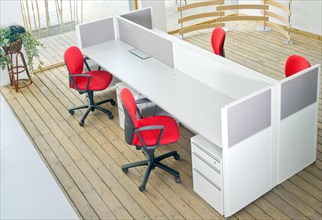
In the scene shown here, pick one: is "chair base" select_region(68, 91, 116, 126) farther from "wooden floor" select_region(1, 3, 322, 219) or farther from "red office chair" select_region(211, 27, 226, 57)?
"red office chair" select_region(211, 27, 226, 57)

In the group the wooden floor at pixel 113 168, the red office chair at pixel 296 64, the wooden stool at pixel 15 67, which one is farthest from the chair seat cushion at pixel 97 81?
the red office chair at pixel 296 64

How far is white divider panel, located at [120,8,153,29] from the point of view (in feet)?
19.7

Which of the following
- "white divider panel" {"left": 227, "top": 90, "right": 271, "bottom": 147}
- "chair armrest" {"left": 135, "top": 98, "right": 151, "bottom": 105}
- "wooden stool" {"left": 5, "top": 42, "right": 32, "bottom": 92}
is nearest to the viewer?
"white divider panel" {"left": 227, "top": 90, "right": 271, "bottom": 147}

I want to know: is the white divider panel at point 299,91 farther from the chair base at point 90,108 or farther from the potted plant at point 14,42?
the potted plant at point 14,42

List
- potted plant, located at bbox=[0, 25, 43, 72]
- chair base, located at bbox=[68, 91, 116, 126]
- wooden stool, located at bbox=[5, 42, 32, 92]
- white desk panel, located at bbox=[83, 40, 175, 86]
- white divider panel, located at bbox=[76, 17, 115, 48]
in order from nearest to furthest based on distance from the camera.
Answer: white desk panel, located at bbox=[83, 40, 175, 86], chair base, located at bbox=[68, 91, 116, 126], white divider panel, located at bbox=[76, 17, 115, 48], potted plant, located at bbox=[0, 25, 43, 72], wooden stool, located at bbox=[5, 42, 32, 92]

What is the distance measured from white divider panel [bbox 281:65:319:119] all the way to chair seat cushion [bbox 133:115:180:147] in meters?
0.94

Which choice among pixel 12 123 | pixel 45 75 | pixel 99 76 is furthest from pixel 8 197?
pixel 45 75

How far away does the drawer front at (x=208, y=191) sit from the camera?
3.85m

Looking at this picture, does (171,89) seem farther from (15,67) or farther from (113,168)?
(15,67)

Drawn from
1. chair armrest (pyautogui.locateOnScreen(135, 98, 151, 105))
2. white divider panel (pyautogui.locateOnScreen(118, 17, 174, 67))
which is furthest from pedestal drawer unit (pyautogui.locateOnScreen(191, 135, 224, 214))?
white divider panel (pyautogui.locateOnScreen(118, 17, 174, 67))

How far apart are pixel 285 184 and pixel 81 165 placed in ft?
6.42

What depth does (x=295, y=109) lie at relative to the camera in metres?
3.98

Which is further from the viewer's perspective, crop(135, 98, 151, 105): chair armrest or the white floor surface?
crop(135, 98, 151, 105): chair armrest

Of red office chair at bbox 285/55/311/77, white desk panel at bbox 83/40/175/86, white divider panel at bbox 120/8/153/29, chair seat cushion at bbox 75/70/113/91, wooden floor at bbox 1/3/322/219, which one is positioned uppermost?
white divider panel at bbox 120/8/153/29
